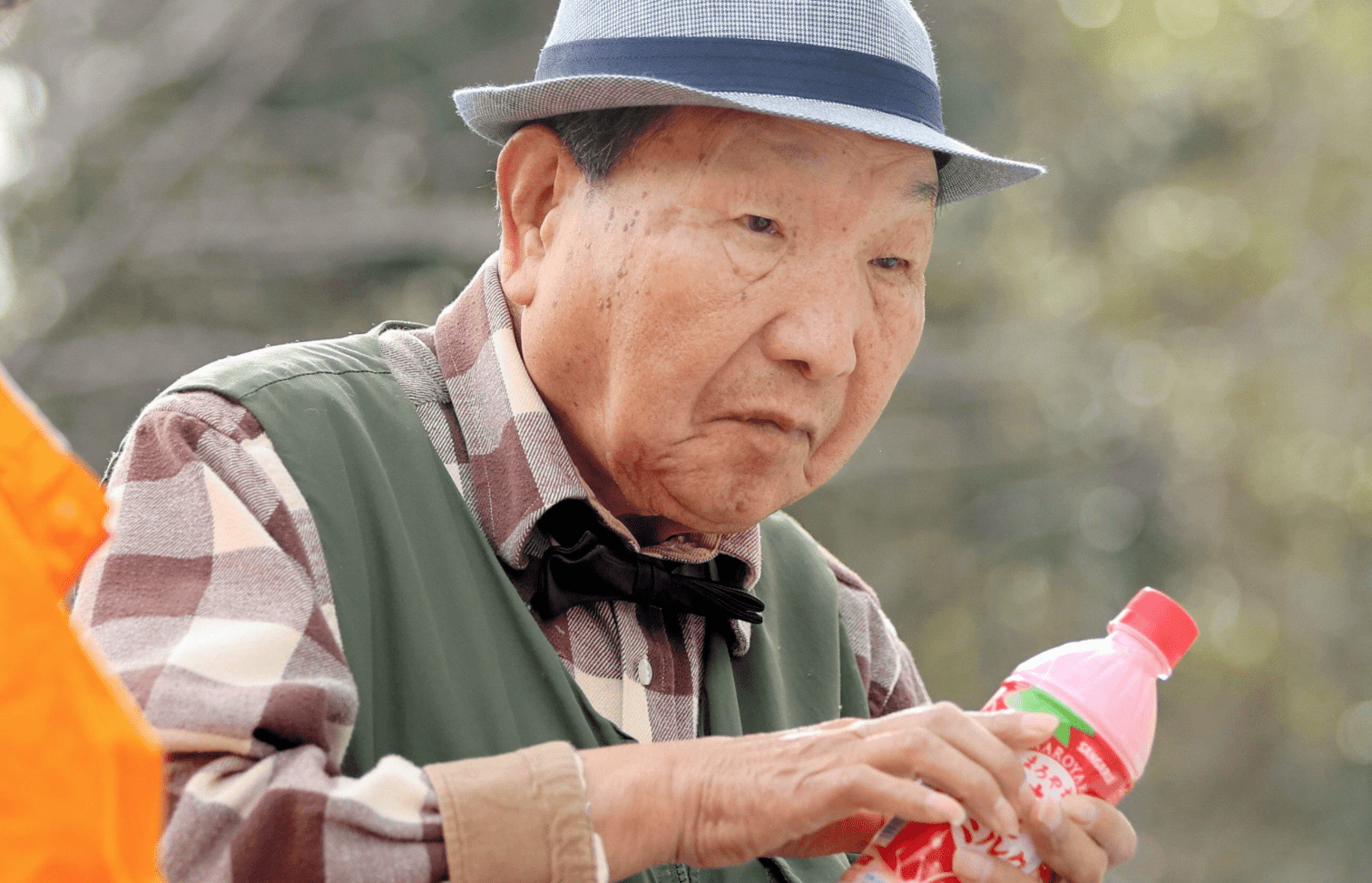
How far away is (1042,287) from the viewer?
1070 cm

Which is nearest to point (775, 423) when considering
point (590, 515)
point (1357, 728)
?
point (590, 515)

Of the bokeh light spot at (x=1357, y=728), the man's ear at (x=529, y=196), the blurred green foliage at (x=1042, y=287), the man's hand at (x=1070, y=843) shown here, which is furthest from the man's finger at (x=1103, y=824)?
the bokeh light spot at (x=1357, y=728)

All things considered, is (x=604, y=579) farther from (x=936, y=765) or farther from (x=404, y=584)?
(x=936, y=765)

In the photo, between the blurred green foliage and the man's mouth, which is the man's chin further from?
the blurred green foliage

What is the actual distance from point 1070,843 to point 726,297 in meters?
0.73

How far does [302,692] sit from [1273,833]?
35.9ft

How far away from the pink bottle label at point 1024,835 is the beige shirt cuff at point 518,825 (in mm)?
335

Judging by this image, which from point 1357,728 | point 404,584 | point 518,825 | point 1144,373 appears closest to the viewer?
point 518,825

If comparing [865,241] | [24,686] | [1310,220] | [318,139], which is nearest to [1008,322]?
[1310,220]

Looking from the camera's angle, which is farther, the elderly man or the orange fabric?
the elderly man

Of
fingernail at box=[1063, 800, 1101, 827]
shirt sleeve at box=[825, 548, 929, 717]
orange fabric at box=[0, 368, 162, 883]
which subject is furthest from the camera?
shirt sleeve at box=[825, 548, 929, 717]

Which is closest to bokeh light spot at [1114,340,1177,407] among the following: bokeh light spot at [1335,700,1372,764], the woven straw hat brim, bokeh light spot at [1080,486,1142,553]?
bokeh light spot at [1080,486,1142,553]

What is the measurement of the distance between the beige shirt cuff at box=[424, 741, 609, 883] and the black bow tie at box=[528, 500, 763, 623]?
0.48 metres

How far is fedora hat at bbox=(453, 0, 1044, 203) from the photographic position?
1734 millimetres
